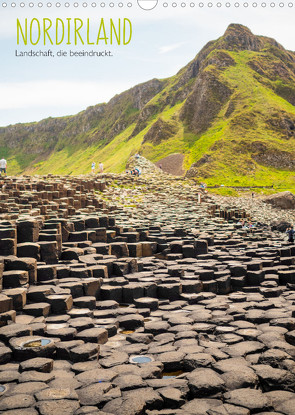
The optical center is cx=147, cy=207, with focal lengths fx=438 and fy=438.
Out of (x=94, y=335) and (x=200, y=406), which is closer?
(x=200, y=406)

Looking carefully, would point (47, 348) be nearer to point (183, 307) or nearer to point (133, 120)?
point (183, 307)

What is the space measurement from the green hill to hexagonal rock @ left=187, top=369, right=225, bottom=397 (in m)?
53.3

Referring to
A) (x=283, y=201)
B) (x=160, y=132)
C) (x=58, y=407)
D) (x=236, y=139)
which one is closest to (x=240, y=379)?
(x=58, y=407)

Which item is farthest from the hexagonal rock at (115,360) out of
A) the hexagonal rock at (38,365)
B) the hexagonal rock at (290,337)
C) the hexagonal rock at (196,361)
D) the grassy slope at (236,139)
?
the grassy slope at (236,139)

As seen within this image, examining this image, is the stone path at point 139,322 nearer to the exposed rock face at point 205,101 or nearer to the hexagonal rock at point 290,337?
the hexagonal rock at point 290,337

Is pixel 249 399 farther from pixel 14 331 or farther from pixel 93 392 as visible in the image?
pixel 14 331

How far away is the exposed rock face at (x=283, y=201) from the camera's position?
46375 millimetres

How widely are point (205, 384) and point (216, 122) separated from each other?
8563 cm

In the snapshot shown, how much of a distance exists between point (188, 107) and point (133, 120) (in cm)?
4233

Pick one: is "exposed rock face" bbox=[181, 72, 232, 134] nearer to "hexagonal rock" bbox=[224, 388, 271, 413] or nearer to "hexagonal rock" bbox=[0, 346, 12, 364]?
"hexagonal rock" bbox=[0, 346, 12, 364]

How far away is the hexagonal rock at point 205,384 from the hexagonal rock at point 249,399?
212mm

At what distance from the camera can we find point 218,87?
93.3m

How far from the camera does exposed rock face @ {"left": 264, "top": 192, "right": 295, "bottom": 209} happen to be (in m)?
46.4

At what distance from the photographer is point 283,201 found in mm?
46625
